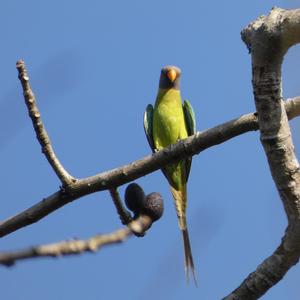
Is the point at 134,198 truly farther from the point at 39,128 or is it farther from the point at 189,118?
the point at 189,118

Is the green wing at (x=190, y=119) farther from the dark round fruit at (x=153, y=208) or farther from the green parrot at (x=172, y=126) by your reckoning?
the dark round fruit at (x=153, y=208)

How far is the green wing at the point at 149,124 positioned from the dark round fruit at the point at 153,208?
339 cm

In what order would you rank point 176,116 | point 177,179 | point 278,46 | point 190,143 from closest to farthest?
point 278,46 → point 190,143 → point 177,179 → point 176,116

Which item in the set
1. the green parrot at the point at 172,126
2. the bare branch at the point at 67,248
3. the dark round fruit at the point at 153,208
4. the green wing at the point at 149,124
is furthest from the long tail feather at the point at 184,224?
the bare branch at the point at 67,248

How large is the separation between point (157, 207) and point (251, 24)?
732 mm

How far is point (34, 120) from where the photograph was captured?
2.53 meters

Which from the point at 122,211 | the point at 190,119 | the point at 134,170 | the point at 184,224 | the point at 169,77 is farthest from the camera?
the point at 169,77

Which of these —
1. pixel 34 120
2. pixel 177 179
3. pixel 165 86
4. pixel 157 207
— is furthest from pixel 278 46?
pixel 165 86

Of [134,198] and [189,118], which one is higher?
[189,118]

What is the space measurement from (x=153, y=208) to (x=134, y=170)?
646mm

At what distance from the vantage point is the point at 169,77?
6531mm

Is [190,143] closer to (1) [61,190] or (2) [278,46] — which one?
(1) [61,190]

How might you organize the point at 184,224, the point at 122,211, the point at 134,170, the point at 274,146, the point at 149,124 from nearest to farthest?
the point at 274,146, the point at 122,211, the point at 134,170, the point at 184,224, the point at 149,124

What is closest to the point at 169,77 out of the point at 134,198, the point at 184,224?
the point at 184,224
